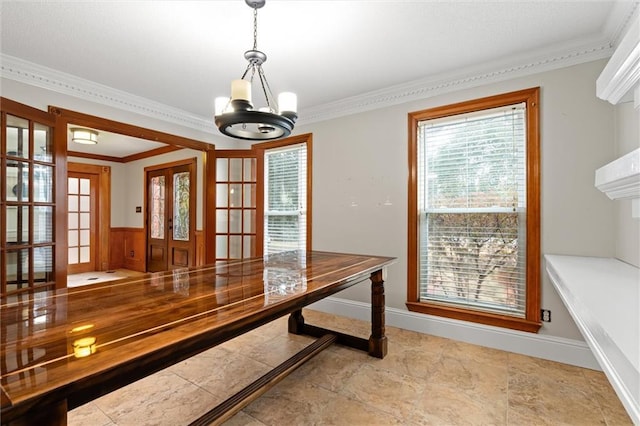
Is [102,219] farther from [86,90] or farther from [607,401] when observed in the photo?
[607,401]

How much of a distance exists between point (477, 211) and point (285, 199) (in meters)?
2.36

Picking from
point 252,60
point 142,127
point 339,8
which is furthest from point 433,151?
point 142,127

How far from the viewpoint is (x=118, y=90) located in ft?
10.5

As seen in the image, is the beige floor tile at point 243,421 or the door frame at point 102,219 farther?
the door frame at point 102,219

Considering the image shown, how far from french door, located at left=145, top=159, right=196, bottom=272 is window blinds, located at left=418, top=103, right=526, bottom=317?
4114mm

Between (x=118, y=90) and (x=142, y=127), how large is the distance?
1.49 ft

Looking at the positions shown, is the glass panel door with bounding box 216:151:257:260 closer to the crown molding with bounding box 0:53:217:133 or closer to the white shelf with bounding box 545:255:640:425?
the crown molding with bounding box 0:53:217:133

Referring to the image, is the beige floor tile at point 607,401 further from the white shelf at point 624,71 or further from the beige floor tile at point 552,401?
the white shelf at point 624,71

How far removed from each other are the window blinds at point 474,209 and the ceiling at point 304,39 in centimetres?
54

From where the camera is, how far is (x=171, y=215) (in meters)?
5.92

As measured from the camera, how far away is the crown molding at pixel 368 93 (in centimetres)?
240

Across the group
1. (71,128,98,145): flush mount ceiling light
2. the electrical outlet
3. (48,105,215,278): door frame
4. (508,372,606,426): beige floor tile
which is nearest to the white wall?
the electrical outlet

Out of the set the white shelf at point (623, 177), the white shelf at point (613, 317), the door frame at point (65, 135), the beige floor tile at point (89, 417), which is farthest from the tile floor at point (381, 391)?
the door frame at point (65, 135)

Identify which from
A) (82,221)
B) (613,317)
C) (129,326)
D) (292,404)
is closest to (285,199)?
(292,404)
